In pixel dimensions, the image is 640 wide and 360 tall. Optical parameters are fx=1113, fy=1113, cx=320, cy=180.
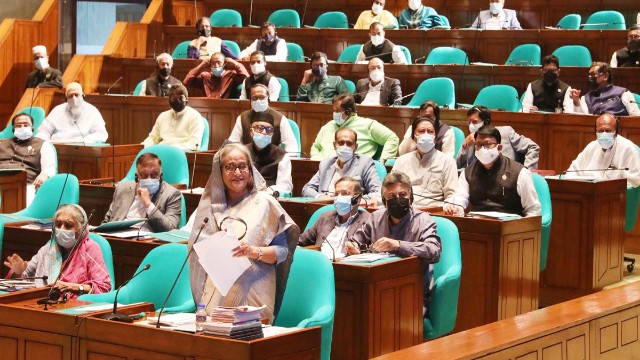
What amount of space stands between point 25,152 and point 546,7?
17.3 feet

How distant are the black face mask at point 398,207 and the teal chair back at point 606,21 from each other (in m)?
5.43

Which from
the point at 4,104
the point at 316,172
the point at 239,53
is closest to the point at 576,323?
the point at 316,172

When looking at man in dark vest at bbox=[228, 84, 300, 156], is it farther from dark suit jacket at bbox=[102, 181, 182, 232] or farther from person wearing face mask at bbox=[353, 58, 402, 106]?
dark suit jacket at bbox=[102, 181, 182, 232]

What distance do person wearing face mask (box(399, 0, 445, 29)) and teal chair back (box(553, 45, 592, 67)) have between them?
4.68ft

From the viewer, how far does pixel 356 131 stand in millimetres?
7535

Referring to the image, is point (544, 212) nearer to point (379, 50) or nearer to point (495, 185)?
point (495, 185)

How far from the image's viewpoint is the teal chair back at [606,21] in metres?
9.68

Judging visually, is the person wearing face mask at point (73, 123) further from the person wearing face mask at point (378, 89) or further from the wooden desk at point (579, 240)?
the wooden desk at point (579, 240)

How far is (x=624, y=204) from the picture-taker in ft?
21.3

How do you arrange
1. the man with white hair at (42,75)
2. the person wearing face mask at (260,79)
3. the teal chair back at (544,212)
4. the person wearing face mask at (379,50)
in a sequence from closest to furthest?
the teal chair back at (544,212)
the person wearing face mask at (260,79)
the person wearing face mask at (379,50)
the man with white hair at (42,75)

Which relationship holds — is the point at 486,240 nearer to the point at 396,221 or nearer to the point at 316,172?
the point at 396,221

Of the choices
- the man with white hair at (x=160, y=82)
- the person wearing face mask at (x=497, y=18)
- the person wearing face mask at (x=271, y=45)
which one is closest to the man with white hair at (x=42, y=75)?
the man with white hair at (x=160, y=82)

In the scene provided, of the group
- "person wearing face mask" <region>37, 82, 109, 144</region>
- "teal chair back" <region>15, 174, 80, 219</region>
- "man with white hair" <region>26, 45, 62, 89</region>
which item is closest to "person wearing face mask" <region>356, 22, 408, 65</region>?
"person wearing face mask" <region>37, 82, 109, 144</region>

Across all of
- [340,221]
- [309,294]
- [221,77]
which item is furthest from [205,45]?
[309,294]
